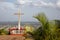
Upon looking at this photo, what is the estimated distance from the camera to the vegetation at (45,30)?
10266 millimetres

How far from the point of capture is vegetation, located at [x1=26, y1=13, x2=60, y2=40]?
10.3 m

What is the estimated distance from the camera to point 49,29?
10.4 m

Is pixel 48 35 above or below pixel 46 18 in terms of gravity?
below

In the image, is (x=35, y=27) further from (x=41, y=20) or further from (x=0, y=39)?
(x=0, y=39)

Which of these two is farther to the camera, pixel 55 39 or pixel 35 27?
pixel 35 27

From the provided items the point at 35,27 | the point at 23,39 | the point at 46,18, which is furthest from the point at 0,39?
the point at 46,18

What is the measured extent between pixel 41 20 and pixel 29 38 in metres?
1.11

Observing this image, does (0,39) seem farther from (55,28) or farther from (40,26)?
(55,28)

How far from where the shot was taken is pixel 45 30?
1034cm

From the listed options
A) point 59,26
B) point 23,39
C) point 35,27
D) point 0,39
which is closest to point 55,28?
point 59,26

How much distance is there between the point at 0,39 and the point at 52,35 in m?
2.69

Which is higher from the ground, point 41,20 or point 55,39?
point 41,20

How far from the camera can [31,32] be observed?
10.7 meters

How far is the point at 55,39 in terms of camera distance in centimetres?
1016
